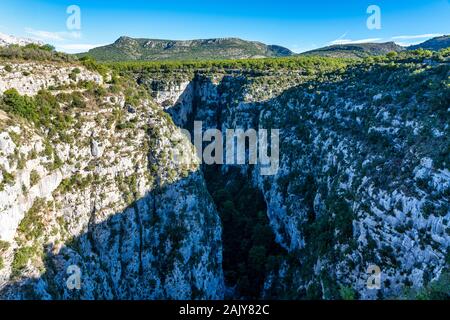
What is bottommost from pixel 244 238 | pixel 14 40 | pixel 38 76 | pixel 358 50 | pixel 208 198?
pixel 244 238

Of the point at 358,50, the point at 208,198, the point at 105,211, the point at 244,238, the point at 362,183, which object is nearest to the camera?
the point at 362,183

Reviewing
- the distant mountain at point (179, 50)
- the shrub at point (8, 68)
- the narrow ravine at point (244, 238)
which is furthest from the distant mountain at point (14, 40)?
the distant mountain at point (179, 50)

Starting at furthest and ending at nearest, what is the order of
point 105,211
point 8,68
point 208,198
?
1. point 208,198
2. point 105,211
3. point 8,68

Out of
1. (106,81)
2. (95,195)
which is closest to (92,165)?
(95,195)

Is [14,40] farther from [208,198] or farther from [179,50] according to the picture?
[179,50]

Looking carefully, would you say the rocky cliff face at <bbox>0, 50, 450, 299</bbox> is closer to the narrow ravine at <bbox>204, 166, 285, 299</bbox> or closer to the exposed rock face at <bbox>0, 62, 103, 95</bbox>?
the exposed rock face at <bbox>0, 62, 103, 95</bbox>

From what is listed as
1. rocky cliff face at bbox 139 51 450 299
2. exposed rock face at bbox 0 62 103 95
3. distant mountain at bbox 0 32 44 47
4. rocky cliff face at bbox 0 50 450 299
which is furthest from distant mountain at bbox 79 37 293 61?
rocky cliff face at bbox 0 50 450 299

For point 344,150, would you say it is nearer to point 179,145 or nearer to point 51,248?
point 179,145

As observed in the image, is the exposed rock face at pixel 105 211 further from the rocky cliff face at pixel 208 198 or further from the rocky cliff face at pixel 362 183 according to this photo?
the rocky cliff face at pixel 362 183

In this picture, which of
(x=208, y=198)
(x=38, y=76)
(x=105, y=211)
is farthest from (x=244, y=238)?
(x=38, y=76)
